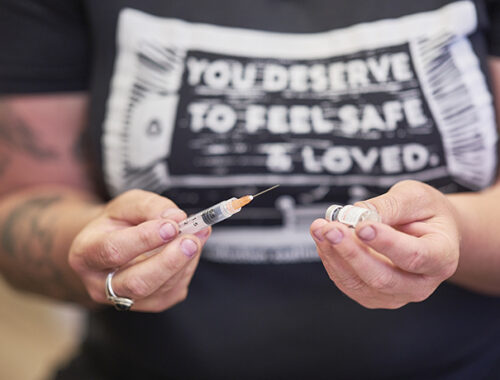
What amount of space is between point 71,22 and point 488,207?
28.4 inches

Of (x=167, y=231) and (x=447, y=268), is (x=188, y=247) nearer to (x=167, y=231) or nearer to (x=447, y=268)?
(x=167, y=231)

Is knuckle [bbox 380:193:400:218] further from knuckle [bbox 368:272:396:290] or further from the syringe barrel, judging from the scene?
the syringe barrel

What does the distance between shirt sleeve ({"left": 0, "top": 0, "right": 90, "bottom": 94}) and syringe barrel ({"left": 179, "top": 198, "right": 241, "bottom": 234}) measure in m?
0.45

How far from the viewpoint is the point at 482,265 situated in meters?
0.66

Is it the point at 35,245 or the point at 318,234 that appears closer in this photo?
the point at 318,234

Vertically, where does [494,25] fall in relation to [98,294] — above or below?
above

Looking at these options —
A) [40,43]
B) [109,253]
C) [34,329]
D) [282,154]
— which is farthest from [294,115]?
[34,329]

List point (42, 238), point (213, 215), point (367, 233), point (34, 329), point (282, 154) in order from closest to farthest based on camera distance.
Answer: point (367, 233) < point (213, 215) < point (282, 154) < point (42, 238) < point (34, 329)

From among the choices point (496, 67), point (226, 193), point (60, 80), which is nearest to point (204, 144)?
point (226, 193)

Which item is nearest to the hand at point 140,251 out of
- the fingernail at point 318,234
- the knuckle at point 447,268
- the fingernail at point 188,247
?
the fingernail at point 188,247

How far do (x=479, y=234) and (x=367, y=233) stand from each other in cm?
24

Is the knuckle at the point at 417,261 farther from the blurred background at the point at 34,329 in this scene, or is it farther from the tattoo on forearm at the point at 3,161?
the blurred background at the point at 34,329

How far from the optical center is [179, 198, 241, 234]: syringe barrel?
562mm

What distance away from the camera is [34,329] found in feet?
5.98
